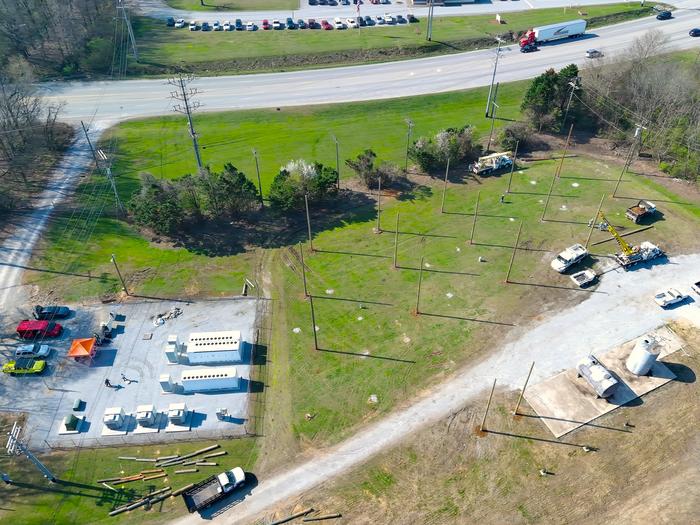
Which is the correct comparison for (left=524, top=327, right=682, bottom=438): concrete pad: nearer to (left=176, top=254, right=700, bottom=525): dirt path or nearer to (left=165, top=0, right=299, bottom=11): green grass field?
(left=176, top=254, right=700, bottom=525): dirt path

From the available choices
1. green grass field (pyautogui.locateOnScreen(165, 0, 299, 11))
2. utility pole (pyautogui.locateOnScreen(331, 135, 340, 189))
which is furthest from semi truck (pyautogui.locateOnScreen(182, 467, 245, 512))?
green grass field (pyautogui.locateOnScreen(165, 0, 299, 11))

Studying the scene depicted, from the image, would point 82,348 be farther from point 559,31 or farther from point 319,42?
point 559,31

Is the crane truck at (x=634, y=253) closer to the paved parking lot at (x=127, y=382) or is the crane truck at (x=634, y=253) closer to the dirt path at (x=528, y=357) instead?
the dirt path at (x=528, y=357)

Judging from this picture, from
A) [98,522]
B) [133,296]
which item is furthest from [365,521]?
[133,296]

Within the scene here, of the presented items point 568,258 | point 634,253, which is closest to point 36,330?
point 568,258

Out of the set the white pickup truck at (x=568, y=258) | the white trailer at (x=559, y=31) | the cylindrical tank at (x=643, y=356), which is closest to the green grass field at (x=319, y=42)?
the white trailer at (x=559, y=31)
